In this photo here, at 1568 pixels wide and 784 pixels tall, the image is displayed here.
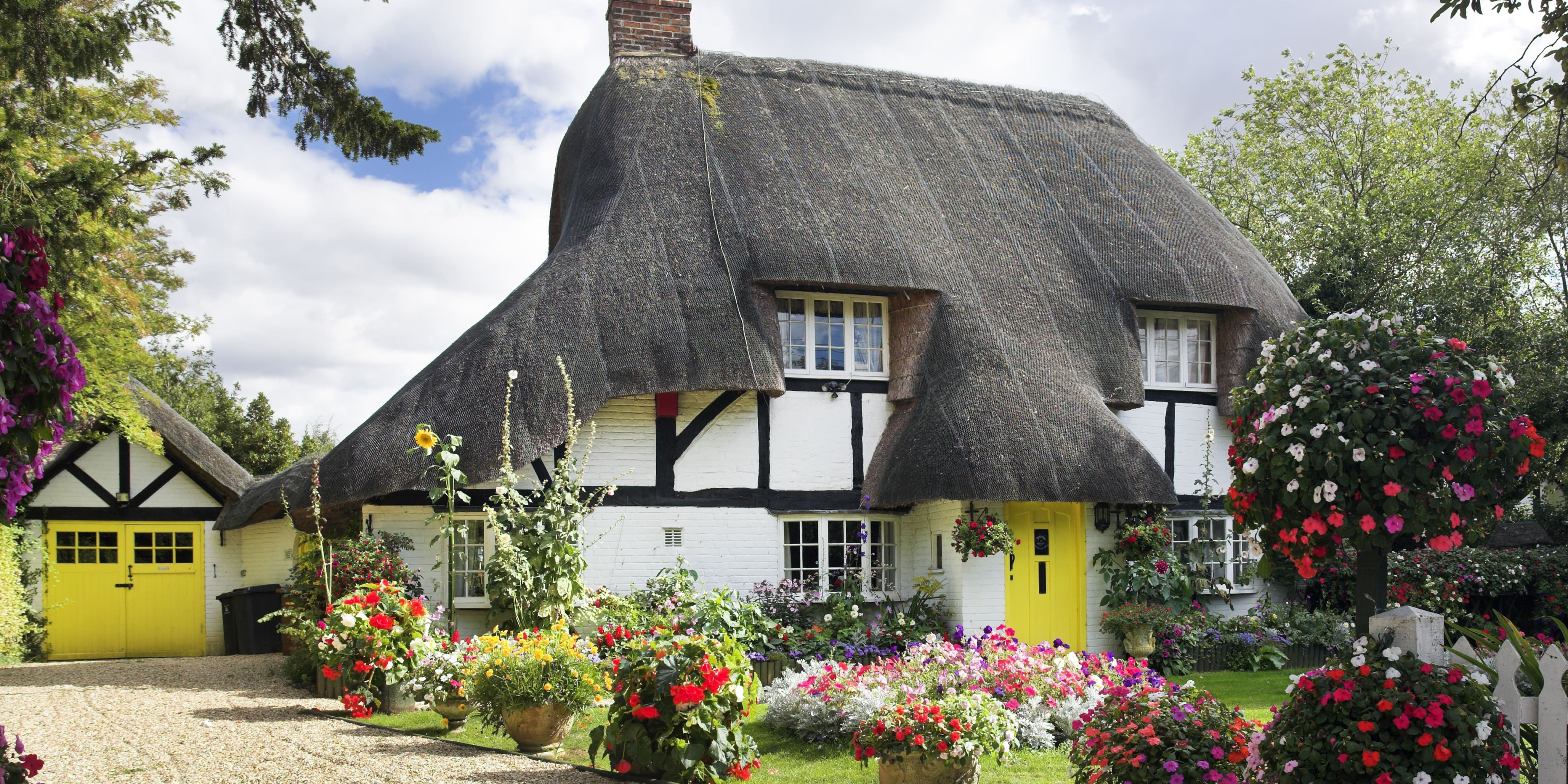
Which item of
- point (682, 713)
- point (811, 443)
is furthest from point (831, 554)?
point (682, 713)

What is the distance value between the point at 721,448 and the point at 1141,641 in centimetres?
492

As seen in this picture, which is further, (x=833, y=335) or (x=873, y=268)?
(x=833, y=335)

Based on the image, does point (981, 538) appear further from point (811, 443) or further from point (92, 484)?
point (92, 484)

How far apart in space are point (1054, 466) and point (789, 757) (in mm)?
5002

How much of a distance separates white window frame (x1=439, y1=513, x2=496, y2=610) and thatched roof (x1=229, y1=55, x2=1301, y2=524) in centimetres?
92

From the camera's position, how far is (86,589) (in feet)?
52.3

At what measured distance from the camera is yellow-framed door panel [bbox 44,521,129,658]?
15719mm

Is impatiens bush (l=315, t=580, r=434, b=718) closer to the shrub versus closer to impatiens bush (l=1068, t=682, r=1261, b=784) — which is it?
impatiens bush (l=1068, t=682, r=1261, b=784)

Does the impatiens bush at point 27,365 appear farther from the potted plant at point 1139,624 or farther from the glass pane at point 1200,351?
the glass pane at point 1200,351

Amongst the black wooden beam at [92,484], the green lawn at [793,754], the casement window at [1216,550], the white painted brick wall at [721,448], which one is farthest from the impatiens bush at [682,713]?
the black wooden beam at [92,484]

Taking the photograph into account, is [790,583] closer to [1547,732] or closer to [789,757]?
[789,757]

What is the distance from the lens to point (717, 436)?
12.3 metres

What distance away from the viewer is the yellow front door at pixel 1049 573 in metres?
12.6

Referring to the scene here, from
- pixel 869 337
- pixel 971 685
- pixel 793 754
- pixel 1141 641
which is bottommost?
pixel 1141 641
